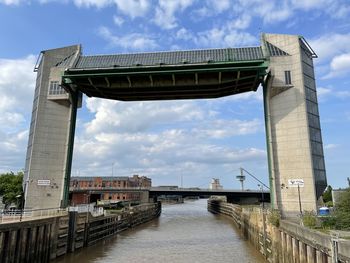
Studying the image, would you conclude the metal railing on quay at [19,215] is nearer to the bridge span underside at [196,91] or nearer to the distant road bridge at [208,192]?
the bridge span underside at [196,91]

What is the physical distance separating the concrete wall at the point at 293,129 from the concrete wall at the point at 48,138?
2801 centimetres

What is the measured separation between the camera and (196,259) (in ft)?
93.6

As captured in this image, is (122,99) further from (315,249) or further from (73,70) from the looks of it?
(315,249)

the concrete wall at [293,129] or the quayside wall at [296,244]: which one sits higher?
the concrete wall at [293,129]

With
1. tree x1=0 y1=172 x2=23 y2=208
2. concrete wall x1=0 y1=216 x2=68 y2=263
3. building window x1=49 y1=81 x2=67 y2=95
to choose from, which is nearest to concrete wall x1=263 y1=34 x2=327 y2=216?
concrete wall x1=0 y1=216 x2=68 y2=263

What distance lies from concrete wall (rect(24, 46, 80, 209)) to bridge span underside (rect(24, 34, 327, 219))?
5.0 inches

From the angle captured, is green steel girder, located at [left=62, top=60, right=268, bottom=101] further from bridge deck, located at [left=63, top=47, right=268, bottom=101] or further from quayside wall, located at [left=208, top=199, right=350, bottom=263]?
quayside wall, located at [left=208, top=199, right=350, bottom=263]

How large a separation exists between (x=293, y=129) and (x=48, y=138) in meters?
32.7

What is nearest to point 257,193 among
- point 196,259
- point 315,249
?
point 196,259

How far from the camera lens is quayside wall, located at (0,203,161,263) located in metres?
20.0


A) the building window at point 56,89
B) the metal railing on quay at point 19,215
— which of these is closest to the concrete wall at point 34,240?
the metal railing on quay at point 19,215

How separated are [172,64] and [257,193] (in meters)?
76.6

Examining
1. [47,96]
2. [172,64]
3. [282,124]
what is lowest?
[282,124]

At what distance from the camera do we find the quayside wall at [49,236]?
19953 mm
